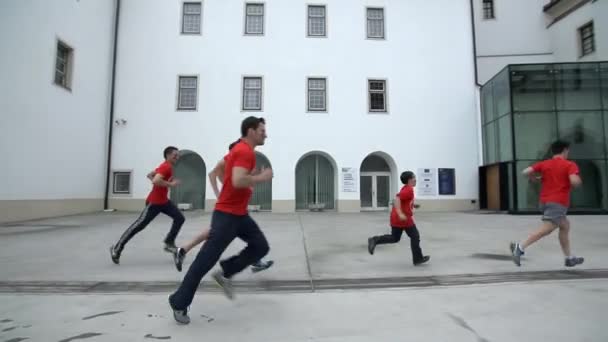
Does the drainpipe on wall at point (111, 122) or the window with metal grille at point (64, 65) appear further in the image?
the drainpipe on wall at point (111, 122)

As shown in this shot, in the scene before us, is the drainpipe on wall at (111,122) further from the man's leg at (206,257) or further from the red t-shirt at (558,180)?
the red t-shirt at (558,180)

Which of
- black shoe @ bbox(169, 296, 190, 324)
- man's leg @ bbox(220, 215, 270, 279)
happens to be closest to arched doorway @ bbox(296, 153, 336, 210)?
man's leg @ bbox(220, 215, 270, 279)

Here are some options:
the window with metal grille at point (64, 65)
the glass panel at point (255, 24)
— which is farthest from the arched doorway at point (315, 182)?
the window with metal grille at point (64, 65)

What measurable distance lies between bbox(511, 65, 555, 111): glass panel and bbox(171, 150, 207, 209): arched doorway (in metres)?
14.1

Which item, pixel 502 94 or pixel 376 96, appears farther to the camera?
pixel 376 96

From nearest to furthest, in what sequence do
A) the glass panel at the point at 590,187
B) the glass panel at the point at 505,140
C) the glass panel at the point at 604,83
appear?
1. the glass panel at the point at 590,187
2. the glass panel at the point at 604,83
3. the glass panel at the point at 505,140

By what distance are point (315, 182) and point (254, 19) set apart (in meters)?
8.25

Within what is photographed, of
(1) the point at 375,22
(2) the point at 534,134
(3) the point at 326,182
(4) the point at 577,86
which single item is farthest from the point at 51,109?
(4) the point at 577,86

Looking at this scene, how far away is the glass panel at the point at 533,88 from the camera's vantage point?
15578 mm

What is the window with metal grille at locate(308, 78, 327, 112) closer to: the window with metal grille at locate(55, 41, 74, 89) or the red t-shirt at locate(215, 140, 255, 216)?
the window with metal grille at locate(55, 41, 74, 89)

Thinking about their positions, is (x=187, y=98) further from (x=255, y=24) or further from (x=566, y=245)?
(x=566, y=245)

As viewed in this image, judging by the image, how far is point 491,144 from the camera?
1708cm

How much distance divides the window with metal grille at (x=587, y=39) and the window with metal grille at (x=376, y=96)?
34.0 ft

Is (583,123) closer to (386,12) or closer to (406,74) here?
(406,74)
